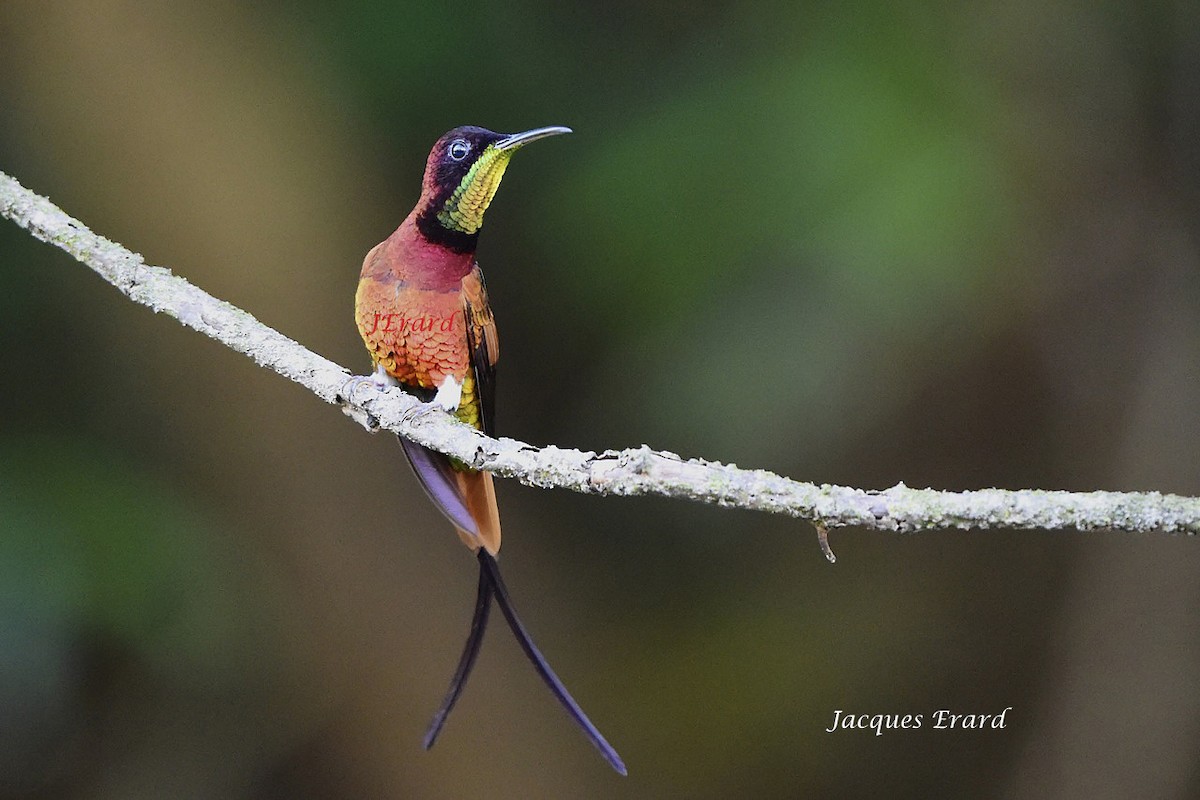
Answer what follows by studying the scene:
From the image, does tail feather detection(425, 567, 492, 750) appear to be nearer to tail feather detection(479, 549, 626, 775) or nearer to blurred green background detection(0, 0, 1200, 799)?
tail feather detection(479, 549, 626, 775)

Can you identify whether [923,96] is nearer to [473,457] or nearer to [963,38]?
[963,38]

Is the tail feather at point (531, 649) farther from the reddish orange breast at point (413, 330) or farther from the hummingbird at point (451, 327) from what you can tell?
the reddish orange breast at point (413, 330)

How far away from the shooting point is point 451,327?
41.6 inches

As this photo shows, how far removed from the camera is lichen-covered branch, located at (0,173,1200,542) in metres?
0.77

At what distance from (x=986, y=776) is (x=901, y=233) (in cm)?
90

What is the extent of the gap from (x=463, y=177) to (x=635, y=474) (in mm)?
320

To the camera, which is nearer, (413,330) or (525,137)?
(525,137)

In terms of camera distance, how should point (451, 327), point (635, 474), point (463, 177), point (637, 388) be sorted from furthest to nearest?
point (637, 388) → point (451, 327) → point (463, 177) → point (635, 474)

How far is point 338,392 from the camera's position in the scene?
99 centimetres

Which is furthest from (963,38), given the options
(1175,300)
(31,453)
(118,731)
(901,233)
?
(118,731)
